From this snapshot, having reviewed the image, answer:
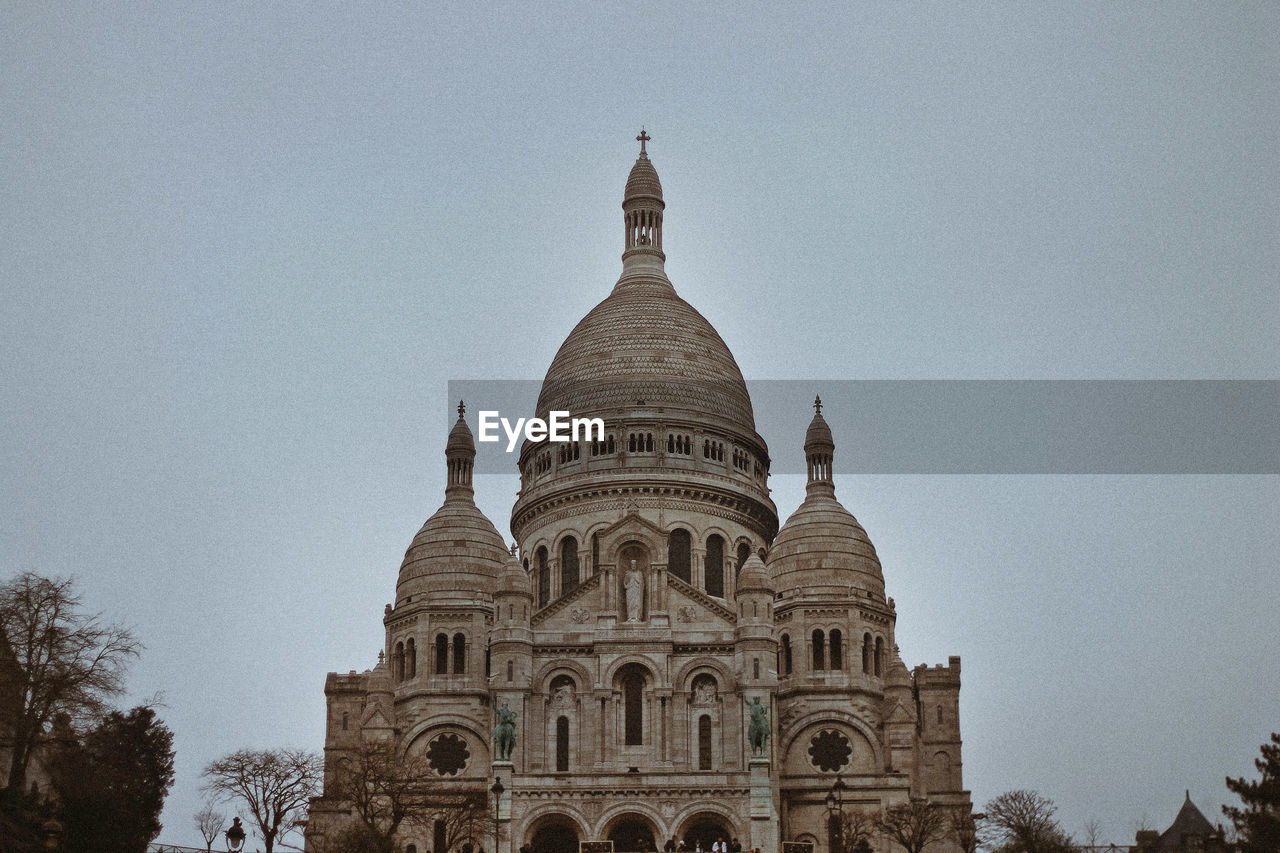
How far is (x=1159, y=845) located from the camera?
77312 mm

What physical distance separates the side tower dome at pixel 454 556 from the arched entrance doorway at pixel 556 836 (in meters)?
14.4

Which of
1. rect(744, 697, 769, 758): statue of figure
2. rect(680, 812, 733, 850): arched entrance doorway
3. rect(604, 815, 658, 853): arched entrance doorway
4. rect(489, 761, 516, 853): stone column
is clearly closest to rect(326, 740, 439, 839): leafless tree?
rect(489, 761, 516, 853): stone column

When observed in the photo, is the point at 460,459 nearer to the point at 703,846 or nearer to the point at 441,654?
the point at 441,654

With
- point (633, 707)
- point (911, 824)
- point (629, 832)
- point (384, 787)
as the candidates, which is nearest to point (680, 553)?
point (633, 707)

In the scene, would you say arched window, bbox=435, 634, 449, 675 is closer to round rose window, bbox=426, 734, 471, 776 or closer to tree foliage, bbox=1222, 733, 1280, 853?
round rose window, bbox=426, 734, 471, 776

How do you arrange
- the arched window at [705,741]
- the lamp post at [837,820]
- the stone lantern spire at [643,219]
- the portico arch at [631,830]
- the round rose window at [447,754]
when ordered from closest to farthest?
the lamp post at [837,820] < the portico arch at [631,830] < the arched window at [705,741] < the round rose window at [447,754] < the stone lantern spire at [643,219]

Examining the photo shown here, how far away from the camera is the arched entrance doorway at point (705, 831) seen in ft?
235

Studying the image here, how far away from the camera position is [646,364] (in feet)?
305

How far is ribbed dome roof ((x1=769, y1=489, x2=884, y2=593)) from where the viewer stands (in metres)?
84.3

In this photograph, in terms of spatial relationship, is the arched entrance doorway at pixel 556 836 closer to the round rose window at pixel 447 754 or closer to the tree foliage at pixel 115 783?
the round rose window at pixel 447 754

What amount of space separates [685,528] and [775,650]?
41.7 feet

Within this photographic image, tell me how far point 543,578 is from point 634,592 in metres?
9.72

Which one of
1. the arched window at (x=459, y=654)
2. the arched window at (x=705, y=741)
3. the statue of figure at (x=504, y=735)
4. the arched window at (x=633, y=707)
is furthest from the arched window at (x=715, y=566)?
the statue of figure at (x=504, y=735)

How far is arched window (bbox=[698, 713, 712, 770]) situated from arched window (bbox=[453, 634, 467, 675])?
1150 cm
